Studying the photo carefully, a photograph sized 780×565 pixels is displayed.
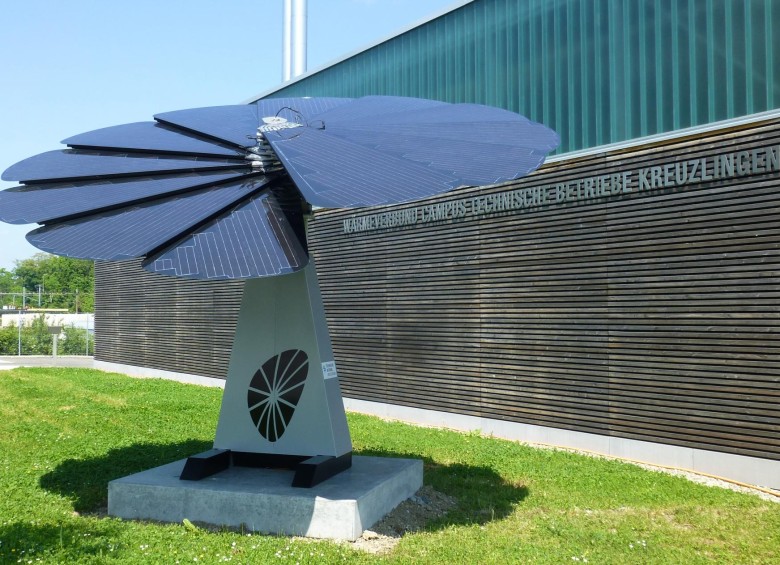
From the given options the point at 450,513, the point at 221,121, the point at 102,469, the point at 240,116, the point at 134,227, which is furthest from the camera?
the point at 102,469

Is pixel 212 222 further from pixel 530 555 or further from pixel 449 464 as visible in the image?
pixel 449 464

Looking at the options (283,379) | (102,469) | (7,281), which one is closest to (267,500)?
(283,379)

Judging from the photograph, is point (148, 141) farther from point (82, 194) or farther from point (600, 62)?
point (600, 62)

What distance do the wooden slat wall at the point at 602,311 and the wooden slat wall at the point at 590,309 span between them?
0.08 feet

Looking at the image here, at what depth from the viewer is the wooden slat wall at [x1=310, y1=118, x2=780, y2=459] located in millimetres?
9469

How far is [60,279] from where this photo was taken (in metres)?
100

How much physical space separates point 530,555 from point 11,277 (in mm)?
146395

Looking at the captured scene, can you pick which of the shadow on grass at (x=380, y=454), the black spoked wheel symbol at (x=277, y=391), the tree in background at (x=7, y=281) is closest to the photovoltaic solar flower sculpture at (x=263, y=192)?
the black spoked wheel symbol at (x=277, y=391)

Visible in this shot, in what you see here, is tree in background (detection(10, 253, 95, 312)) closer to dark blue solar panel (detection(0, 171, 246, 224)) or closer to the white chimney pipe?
the white chimney pipe

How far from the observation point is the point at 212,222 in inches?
251

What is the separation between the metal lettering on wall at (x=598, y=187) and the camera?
953 centimetres

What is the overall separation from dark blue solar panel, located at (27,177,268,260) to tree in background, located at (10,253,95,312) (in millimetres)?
78378

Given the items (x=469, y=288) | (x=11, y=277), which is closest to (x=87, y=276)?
(x=11, y=277)

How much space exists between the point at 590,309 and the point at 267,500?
→ 6.52 meters
